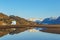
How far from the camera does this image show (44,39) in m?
27.2
